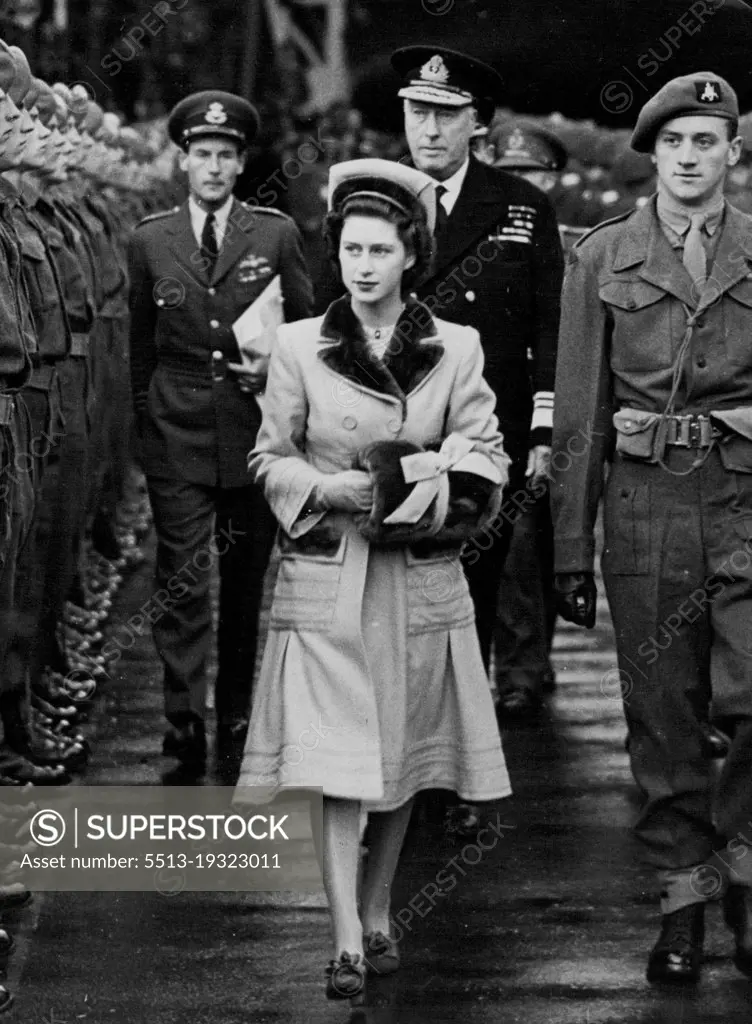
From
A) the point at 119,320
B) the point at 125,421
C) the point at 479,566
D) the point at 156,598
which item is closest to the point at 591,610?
the point at 479,566

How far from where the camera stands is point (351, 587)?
635cm

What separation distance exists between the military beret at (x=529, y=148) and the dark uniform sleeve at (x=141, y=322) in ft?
7.87

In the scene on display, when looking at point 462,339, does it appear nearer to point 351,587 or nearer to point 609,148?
point 351,587

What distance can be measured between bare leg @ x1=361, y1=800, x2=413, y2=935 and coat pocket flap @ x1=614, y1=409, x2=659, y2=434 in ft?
3.63

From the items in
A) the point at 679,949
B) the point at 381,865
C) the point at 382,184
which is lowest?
the point at 679,949

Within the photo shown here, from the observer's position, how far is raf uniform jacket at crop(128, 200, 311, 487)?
29.4 ft

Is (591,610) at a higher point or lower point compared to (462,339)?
lower

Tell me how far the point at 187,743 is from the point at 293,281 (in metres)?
1.67

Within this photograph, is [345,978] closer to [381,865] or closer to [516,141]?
[381,865]

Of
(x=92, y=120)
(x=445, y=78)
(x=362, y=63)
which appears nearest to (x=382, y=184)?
(x=445, y=78)

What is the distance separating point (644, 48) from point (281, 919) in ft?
13.2

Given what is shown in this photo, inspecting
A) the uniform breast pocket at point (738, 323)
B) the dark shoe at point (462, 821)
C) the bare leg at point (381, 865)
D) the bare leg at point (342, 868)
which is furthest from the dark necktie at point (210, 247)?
the bare leg at point (342, 868)

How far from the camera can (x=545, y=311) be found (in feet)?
27.8

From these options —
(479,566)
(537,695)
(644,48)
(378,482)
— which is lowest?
(537,695)
